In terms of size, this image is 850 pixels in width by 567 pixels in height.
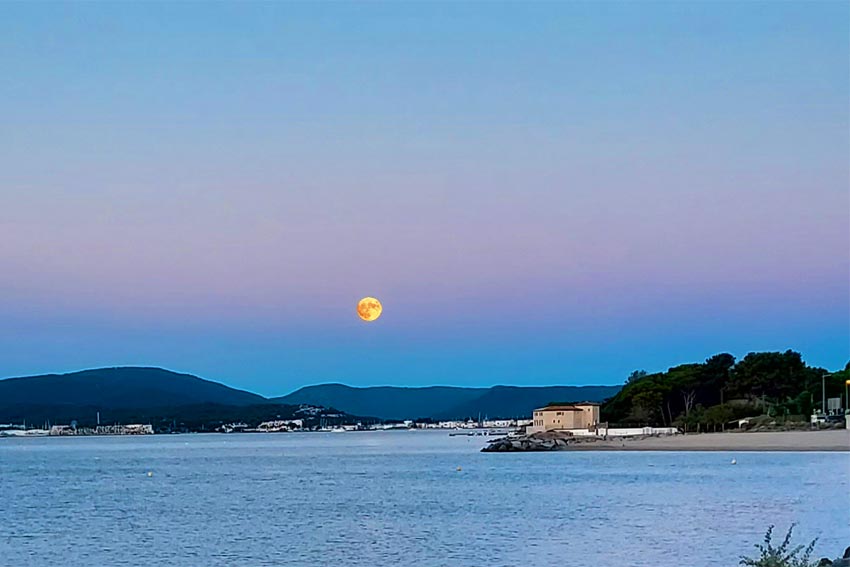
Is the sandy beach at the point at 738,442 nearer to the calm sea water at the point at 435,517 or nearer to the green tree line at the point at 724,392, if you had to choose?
the green tree line at the point at 724,392

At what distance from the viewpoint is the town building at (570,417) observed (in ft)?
425

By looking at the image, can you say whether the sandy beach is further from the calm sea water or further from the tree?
the tree

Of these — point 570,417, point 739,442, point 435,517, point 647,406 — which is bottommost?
point 435,517

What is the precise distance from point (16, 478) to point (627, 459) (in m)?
43.1

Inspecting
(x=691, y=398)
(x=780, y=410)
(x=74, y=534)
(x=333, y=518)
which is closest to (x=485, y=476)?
(x=333, y=518)

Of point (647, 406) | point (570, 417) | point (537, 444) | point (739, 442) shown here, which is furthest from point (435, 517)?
point (570, 417)

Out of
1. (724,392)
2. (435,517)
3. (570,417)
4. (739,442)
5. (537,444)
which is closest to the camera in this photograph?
(435,517)

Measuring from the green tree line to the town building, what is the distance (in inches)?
131

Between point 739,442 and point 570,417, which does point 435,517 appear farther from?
point 570,417

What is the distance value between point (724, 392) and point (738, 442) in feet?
94.1

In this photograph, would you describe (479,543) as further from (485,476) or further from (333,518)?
(485,476)

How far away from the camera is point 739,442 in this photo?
96.8 metres

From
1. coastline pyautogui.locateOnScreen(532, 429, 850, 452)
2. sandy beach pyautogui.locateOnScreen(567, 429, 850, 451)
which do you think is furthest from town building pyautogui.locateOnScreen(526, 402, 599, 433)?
sandy beach pyautogui.locateOnScreen(567, 429, 850, 451)

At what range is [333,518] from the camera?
4084cm
